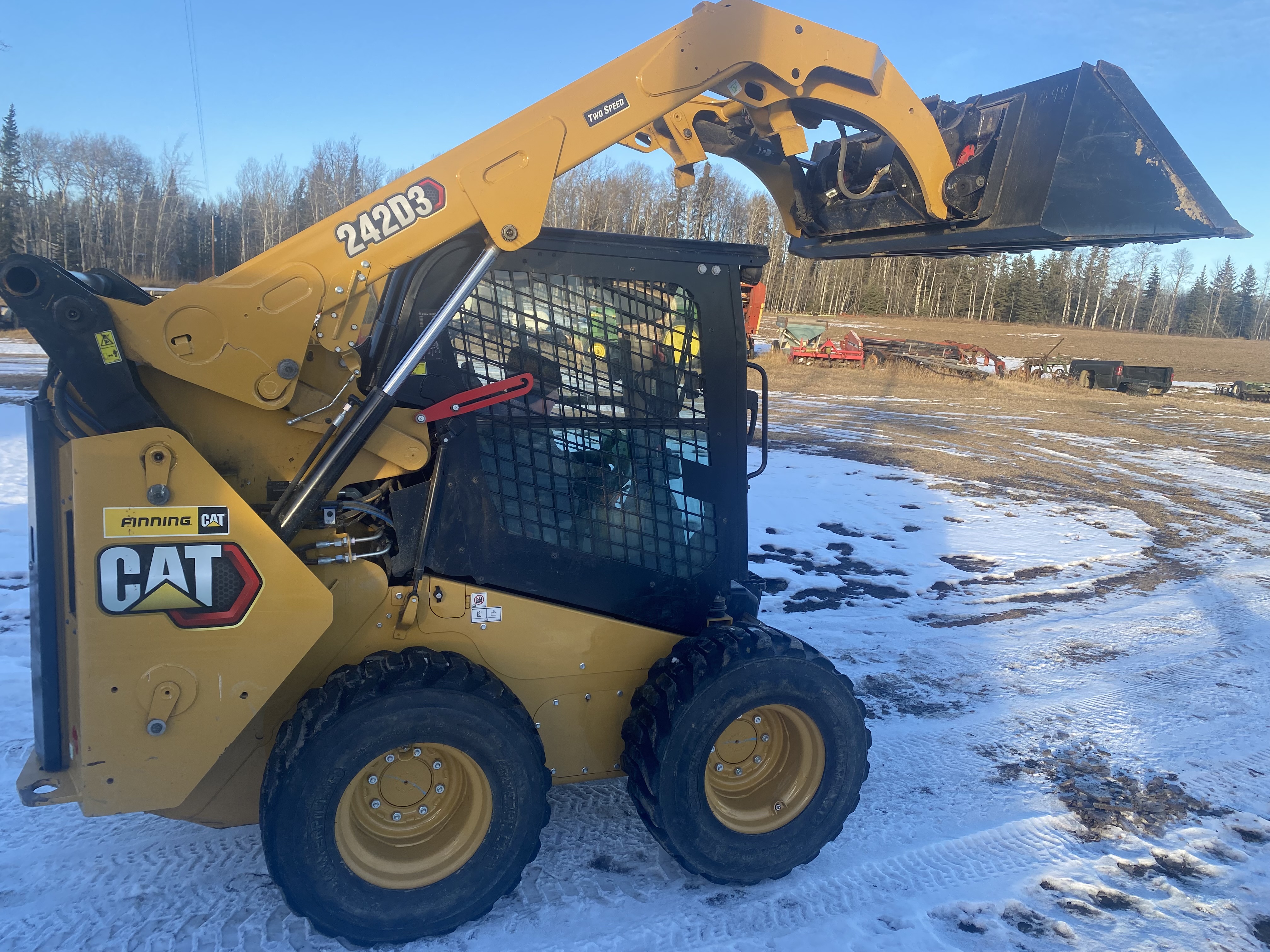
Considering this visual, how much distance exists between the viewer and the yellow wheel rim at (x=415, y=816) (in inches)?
107

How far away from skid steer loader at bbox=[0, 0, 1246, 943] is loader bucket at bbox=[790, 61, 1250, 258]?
1cm

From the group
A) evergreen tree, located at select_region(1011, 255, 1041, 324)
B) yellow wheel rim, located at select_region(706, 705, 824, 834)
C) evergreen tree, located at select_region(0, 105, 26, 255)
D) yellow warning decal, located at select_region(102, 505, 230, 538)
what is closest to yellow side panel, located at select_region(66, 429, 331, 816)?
yellow warning decal, located at select_region(102, 505, 230, 538)

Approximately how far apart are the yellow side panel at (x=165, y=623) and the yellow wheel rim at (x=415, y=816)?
510mm

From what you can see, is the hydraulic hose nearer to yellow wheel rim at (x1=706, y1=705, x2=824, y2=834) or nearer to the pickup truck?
yellow wheel rim at (x1=706, y1=705, x2=824, y2=834)

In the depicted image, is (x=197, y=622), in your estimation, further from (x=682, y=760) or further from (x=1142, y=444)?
(x=1142, y=444)

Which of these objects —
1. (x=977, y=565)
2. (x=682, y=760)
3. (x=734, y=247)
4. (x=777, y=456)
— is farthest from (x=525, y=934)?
(x=777, y=456)

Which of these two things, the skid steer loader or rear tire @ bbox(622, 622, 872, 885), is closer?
the skid steer loader

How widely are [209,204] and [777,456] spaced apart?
64.7 metres

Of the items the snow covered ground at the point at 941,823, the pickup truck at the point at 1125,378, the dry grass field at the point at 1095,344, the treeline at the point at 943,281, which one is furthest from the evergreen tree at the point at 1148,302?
the snow covered ground at the point at 941,823

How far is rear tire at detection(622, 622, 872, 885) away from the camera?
2.95 metres

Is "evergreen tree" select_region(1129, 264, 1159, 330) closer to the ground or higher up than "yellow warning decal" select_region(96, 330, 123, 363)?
higher up

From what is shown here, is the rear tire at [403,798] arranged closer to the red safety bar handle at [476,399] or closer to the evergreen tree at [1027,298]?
the red safety bar handle at [476,399]

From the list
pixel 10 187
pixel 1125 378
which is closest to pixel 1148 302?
pixel 1125 378

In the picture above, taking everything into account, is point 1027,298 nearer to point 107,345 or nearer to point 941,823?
point 941,823
